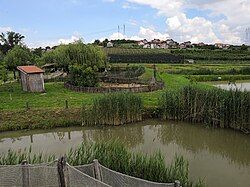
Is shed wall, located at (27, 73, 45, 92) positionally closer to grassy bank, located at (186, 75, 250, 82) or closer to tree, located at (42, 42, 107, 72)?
tree, located at (42, 42, 107, 72)

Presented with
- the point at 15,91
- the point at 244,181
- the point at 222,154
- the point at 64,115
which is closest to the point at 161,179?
the point at 244,181

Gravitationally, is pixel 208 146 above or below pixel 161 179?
below

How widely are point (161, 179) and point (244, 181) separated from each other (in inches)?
180

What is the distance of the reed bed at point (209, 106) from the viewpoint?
18.0m

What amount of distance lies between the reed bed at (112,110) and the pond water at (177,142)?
21.2 inches

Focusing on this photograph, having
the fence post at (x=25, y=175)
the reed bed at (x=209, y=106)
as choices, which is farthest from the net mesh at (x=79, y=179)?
the reed bed at (x=209, y=106)

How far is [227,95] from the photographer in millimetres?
18562

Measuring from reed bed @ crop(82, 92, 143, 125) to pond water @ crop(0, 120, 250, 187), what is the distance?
0.54 m

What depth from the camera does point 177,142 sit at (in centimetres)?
1764

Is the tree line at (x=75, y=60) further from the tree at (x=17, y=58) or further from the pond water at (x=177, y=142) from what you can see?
the pond water at (x=177, y=142)

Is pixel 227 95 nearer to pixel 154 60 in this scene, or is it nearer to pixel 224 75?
pixel 224 75

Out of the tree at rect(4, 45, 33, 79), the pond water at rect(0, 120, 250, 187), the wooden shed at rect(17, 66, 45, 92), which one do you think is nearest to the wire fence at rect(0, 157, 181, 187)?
the pond water at rect(0, 120, 250, 187)

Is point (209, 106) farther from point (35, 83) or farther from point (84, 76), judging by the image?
point (35, 83)

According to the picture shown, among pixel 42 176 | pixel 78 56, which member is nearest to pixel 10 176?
pixel 42 176
